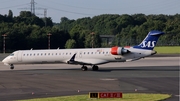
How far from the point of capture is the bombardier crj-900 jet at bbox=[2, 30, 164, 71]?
1902 inches

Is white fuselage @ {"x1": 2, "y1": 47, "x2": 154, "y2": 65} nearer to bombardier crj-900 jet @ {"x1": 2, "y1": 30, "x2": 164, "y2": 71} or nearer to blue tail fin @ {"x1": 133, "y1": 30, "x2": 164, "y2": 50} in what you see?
bombardier crj-900 jet @ {"x1": 2, "y1": 30, "x2": 164, "y2": 71}

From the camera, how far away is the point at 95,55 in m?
49.7

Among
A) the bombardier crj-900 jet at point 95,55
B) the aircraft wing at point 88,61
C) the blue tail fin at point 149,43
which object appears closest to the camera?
the bombardier crj-900 jet at point 95,55

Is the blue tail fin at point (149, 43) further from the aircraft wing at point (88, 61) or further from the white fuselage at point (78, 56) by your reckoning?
the aircraft wing at point (88, 61)

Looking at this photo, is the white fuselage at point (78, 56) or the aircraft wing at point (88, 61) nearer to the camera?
the white fuselage at point (78, 56)

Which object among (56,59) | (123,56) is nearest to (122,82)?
(123,56)

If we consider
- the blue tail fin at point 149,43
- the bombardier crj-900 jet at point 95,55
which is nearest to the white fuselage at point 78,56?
the bombardier crj-900 jet at point 95,55

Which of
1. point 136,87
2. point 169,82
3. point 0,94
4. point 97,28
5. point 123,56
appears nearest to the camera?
point 0,94

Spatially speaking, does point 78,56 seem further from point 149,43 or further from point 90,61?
point 149,43

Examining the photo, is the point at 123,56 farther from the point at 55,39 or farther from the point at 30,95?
the point at 55,39

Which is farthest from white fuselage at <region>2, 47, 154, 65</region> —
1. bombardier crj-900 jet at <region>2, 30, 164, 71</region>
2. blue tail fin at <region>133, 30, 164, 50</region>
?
blue tail fin at <region>133, 30, 164, 50</region>

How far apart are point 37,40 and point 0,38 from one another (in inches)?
328

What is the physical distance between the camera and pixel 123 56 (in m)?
48.4

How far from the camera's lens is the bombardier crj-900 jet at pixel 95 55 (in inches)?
1902
